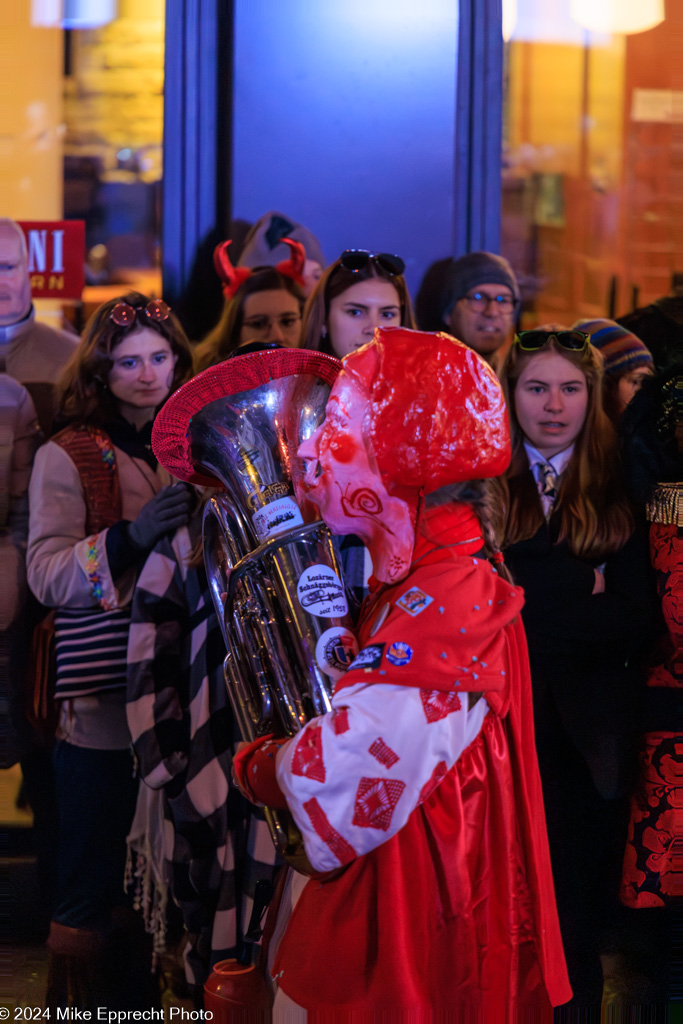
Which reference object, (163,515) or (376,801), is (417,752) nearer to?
(376,801)

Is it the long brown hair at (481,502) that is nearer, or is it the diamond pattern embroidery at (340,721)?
the diamond pattern embroidery at (340,721)

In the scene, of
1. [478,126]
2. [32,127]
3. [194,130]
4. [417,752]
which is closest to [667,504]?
[417,752]

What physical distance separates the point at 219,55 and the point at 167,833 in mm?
2742

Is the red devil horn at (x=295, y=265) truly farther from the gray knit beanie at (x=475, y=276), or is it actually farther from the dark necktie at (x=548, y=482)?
the dark necktie at (x=548, y=482)

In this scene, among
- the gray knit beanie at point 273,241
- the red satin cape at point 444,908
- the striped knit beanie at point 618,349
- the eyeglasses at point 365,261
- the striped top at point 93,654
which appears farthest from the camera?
the gray knit beanie at point 273,241

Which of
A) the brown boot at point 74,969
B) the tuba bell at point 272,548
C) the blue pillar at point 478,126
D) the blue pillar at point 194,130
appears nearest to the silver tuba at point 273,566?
the tuba bell at point 272,548

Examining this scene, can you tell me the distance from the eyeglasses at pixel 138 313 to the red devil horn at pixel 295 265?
0.57m

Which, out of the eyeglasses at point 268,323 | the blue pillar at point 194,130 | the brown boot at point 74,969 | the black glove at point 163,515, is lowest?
the brown boot at point 74,969

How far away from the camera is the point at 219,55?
362cm

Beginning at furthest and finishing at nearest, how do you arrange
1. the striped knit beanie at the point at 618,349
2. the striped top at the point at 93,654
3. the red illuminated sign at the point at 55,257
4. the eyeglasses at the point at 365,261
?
the red illuminated sign at the point at 55,257, the striped knit beanie at the point at 618,349, the eyeglasses at the point at 365,261, the striped top at the point at 93,654

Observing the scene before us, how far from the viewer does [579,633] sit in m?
2.51

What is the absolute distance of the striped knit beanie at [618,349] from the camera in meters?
2.95

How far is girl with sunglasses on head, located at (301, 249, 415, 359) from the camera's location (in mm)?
2799

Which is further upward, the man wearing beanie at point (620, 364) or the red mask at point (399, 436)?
the man wearing beanie at point (620, 364)
